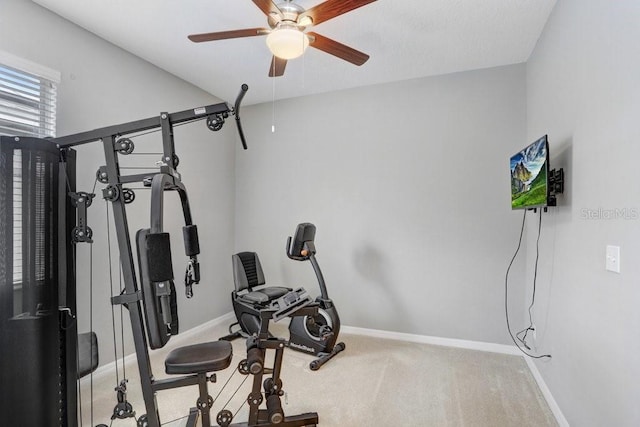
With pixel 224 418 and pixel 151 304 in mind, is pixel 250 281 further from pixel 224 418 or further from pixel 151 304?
pixel 151 304

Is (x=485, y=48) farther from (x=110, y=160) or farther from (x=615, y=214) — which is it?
(x=110, y=160)

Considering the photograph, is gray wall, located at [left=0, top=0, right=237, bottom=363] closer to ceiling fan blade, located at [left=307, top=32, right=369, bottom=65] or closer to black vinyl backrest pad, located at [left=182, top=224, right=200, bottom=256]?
black vinyl backrest pad, located at [left=182, top=224, right=200, bottom=256]

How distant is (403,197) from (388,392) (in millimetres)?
1905

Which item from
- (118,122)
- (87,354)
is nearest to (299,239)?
(87,354)

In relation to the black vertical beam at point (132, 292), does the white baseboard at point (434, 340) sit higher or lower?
lower

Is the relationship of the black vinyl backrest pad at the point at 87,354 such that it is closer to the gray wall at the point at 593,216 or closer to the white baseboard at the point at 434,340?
the white baseboard at the point at 434,340

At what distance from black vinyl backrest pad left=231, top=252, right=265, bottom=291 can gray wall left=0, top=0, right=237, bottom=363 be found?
0.62 meters

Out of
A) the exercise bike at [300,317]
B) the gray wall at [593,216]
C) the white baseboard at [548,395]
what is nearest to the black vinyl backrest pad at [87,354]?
the exercise bike at [300,317]

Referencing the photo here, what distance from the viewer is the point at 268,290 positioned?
3.45 meters

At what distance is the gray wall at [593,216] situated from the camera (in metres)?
1.31

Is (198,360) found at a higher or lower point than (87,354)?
higher

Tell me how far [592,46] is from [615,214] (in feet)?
2.93

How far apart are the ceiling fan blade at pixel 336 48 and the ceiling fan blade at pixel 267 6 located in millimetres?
265

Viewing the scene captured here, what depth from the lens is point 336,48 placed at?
87.4 inches
